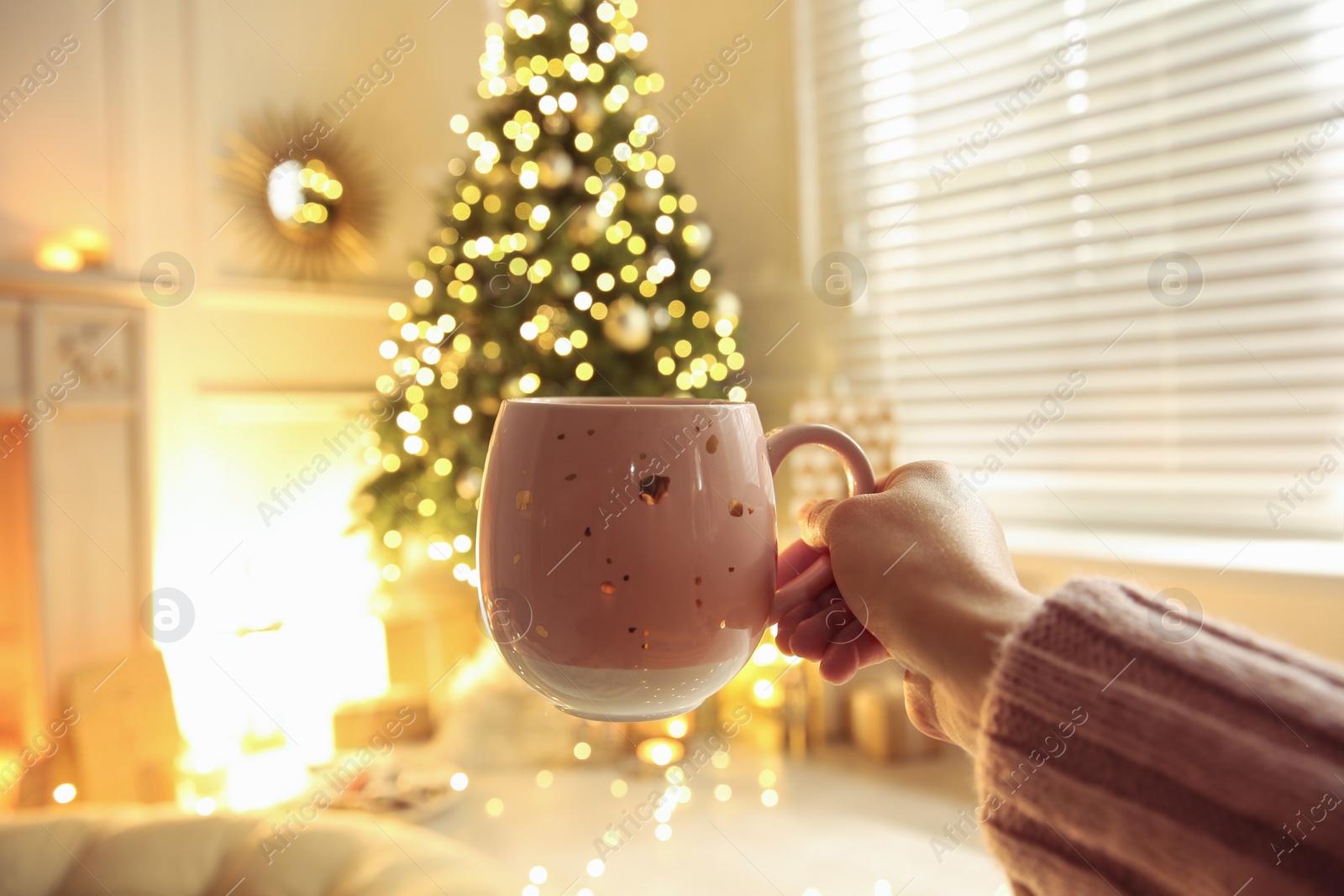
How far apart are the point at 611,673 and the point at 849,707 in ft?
6.88

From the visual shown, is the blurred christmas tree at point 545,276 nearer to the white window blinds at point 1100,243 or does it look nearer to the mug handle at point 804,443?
the white window blinds at point 1100,243

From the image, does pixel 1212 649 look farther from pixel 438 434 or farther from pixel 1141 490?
pixel 438 434

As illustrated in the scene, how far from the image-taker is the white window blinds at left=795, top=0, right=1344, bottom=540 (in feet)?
6.45

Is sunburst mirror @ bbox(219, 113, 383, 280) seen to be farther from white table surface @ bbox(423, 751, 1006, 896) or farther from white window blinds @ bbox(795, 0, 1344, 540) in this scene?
white table surface @ bbox(423, 751, 1006, 896)

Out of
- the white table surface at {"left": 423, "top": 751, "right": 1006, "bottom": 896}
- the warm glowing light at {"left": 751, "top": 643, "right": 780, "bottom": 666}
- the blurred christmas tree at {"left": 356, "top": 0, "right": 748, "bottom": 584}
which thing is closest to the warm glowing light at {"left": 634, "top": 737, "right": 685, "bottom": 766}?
the white table surface at {"left": 423, "top": 751, "right": 1006, "bottom": 896}

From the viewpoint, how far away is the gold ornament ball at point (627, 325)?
2283 millimetres

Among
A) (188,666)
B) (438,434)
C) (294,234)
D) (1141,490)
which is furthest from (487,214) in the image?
(1141,490)

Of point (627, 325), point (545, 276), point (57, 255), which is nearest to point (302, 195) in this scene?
point (57, 255)

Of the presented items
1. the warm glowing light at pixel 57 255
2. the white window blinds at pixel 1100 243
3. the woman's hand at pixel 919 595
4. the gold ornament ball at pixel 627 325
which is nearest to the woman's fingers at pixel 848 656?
the woman's hand at pixel 919 595

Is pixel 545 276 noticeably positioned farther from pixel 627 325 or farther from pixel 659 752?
pixel 659 752

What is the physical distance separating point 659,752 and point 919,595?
1.88 m

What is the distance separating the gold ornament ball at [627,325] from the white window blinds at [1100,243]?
79cm

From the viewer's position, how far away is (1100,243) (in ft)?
7.41

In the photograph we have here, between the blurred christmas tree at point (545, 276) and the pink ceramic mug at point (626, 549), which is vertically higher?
the blurred christmas tree at point (545, 276)
